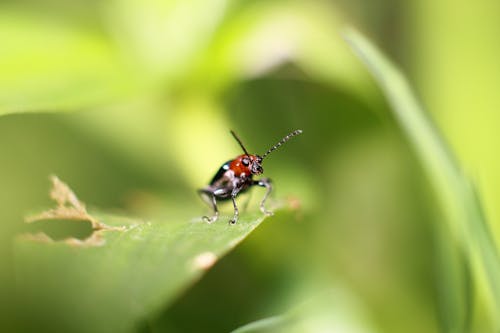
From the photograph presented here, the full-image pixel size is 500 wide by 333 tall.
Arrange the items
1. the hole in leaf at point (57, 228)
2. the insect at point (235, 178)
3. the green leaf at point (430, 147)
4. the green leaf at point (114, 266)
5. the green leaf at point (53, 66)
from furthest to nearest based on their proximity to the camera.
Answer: the insect at point (235, 178), the hole in leaf at point (57, 228), the green leaf at point (53, 66), the green leaf at point (430, 147), the green leaf at point (114, 266)

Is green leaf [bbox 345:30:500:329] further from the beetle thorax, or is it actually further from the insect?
the beetle thorax

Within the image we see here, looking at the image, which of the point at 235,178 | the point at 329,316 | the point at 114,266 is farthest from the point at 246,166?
the point at 114,266

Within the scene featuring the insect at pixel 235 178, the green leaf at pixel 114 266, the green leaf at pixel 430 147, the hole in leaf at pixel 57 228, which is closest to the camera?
the green leaf at pixel 114 266

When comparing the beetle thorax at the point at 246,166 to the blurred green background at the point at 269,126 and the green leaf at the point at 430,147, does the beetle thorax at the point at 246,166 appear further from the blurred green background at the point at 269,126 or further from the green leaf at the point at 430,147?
the green leaf at the point at 430,147

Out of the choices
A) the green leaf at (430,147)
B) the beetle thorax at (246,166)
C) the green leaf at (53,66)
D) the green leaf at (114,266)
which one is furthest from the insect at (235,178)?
the green leaf at (114,266)

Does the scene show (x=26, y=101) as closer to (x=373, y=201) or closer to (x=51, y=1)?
(x=373, y=201)

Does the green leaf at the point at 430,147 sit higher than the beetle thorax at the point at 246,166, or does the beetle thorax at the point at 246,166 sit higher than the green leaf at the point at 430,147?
the beetle thorax at the point at 246,166

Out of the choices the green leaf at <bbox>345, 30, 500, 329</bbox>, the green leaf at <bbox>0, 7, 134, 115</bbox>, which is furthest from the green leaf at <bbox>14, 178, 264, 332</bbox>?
the green leaf at <bbox>345, 30, 500, 329</bbox>
